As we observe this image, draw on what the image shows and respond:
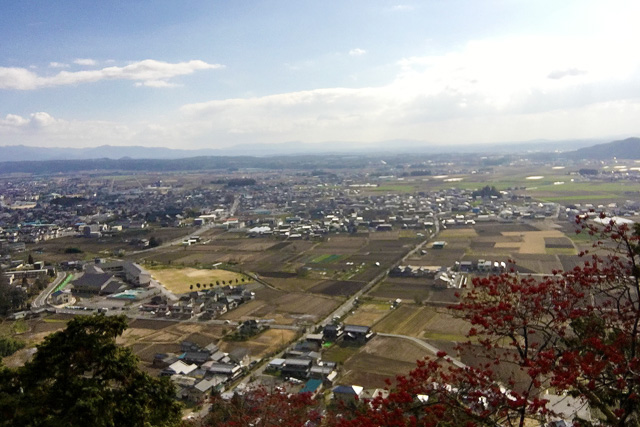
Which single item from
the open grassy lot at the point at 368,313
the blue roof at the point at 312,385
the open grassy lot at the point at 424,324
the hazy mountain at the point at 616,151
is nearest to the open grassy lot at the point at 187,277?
the open grassy lot at the point at 368,313

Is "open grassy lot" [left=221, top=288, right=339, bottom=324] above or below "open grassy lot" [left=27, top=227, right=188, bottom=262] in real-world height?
below

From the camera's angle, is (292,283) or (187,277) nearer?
(292,283)

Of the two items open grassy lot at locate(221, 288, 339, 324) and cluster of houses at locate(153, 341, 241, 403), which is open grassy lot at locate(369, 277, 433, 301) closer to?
open grassy lot at locate(221, 288, 339, 324)

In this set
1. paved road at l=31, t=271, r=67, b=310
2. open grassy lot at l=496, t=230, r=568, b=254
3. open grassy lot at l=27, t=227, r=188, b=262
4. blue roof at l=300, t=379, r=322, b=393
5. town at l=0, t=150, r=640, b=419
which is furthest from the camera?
open grassy lot at l=27, t=227, r=188, b=262

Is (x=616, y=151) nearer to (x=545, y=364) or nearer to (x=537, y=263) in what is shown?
(x=537, y=263)

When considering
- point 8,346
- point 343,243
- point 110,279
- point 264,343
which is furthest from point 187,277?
point 343,243

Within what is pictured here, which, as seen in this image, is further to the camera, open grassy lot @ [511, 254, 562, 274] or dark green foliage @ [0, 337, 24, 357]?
open grassy lot @ [511, 254, 562, 274]

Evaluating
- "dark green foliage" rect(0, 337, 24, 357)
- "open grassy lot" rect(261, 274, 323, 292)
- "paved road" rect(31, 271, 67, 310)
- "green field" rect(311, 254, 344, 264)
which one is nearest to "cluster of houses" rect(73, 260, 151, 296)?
"paved road" rect(31, 271, 67, 310)
